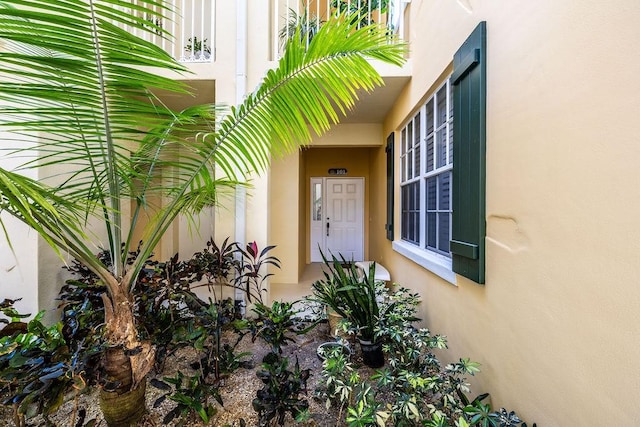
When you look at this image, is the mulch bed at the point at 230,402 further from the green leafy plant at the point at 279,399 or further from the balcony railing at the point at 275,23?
the balcony railing at the point at 275,23

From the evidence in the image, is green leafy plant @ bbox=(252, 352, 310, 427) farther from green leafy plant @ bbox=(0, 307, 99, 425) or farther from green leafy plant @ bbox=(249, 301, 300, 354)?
green leafy plant @ bbox=(0, 307, 99, 425)

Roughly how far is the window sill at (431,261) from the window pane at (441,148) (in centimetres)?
80

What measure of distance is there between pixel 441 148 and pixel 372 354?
181 cm

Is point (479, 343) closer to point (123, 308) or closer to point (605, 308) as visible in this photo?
point (605, 308)

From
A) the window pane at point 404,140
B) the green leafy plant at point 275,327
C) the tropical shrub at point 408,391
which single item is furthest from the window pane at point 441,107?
the green leafy plant at point 275,327

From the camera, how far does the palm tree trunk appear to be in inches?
54.5

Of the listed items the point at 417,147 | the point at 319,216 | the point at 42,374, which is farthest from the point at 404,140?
the point at 42,374

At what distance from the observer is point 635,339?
30.8 inches

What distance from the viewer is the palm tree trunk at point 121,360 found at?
138cm

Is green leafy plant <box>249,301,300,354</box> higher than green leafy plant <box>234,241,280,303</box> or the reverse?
the reverse

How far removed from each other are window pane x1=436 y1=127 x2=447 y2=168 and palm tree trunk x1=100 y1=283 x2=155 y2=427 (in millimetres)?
2408

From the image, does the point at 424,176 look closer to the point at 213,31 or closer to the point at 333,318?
the point at 333,318

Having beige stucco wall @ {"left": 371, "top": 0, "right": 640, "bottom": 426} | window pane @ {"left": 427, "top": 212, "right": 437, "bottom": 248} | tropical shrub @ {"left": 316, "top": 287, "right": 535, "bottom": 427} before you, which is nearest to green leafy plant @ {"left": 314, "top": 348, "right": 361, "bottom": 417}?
tropical shrub @ {"left": 316, "top": 287, "right": 535, "bottom": 427}

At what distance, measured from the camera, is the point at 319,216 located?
6.46 m
